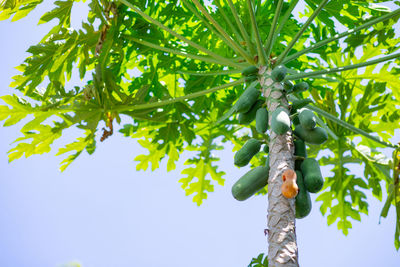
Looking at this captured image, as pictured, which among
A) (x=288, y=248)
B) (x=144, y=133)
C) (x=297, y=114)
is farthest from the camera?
(x=144, y=133)

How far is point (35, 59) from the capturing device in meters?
3.55

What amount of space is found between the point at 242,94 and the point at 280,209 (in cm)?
100

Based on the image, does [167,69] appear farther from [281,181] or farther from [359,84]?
[281,181]

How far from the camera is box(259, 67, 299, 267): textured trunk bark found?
200cm

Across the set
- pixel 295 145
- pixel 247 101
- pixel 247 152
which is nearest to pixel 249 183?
pixel 247 152

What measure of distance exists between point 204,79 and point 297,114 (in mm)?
1781

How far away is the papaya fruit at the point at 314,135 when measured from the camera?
102 inches

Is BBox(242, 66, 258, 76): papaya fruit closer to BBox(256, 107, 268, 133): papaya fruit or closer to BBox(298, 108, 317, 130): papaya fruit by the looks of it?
BBox(256, 107, 268, 133): papaya fruit

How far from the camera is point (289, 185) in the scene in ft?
7.13

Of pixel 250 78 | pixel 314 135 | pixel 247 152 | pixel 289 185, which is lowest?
pixel 289 185

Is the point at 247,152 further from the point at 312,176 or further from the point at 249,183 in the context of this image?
the point at 312,176

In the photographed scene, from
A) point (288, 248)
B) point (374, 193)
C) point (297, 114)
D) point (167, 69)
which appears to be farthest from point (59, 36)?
point (374, 193)

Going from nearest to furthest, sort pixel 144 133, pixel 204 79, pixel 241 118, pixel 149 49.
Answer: pixel 241 118 → pixel 149 49 → pixel 204 79 → pixel 144 133

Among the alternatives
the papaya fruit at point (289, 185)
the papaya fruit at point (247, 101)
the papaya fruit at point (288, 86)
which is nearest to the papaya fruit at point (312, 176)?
the papaya fruit at point (289, 185)
